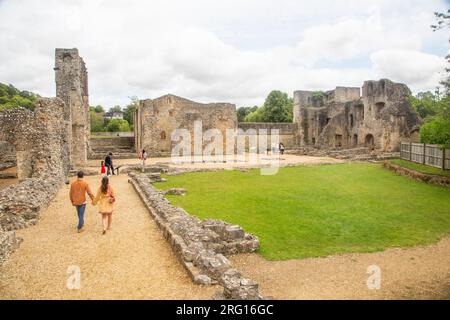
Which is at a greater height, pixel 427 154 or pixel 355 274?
pixel 427 154

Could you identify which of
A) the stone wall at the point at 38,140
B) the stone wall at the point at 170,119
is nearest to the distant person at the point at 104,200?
the stone wall at the point at 38,140

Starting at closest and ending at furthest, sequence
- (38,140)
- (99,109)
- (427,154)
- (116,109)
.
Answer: (38,140) < (427,154) < (99,109) < (116,109)

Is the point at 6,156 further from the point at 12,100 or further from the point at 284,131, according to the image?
the point at 12,100

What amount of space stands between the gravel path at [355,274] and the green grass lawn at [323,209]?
0.41 metres

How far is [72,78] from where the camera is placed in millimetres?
26297

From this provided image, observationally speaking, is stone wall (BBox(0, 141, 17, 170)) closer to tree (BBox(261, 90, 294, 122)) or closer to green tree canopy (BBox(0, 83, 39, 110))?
green tree canopy (BBox(0, 83, 39, 110))

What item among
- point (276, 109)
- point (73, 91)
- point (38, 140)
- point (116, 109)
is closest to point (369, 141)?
point (73, 91)

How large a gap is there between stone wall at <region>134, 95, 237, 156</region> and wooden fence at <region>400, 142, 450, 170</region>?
16.7 m

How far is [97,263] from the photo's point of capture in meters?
7.14

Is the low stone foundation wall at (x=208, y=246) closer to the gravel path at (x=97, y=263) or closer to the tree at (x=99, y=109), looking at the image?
the gravel path at (x=97, y=263)

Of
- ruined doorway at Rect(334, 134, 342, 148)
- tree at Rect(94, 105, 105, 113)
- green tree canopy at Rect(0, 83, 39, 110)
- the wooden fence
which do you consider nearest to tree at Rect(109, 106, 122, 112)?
tree at Rect(94, 105, 105, 113)

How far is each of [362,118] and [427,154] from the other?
15899mm

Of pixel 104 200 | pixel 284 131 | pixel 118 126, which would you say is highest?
pixel 118 126
